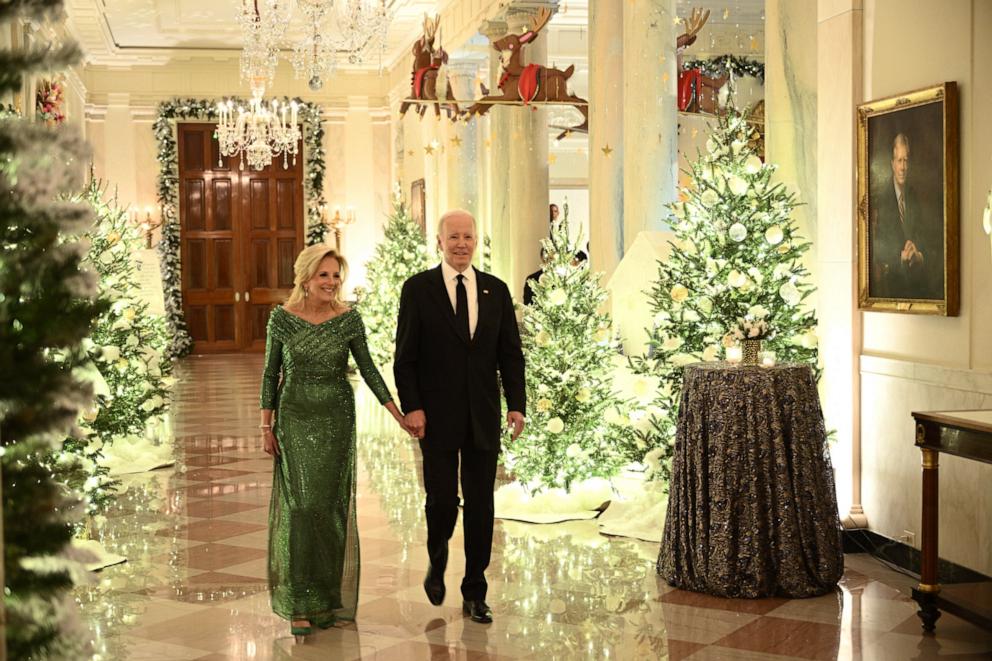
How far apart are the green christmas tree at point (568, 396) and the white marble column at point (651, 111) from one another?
156 cm

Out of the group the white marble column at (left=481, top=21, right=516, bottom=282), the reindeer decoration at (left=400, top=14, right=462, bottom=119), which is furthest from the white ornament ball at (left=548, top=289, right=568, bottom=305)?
the white marble column at (left=481, top=21, right=516, bottom=282)

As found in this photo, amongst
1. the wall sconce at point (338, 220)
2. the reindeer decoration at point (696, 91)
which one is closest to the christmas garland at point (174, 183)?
the wall sconce at point (338, 220)

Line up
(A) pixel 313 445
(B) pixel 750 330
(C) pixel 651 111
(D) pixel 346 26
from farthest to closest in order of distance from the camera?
1. (D) pixel 346 26
2. (C) pixel 651 111
3. (B) pixel 750 330
4. (A) pixel 313 445

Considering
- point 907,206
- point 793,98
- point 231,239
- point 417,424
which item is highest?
point 793,98

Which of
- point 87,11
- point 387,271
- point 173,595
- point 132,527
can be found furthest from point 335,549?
point 87,11

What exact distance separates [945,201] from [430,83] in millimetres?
6404

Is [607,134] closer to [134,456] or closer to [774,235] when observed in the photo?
[774,235]

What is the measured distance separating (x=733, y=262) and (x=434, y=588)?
91.4 inches

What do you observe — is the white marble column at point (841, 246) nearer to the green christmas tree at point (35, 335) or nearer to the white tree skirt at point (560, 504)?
the white tree skirt at point (560, 504)

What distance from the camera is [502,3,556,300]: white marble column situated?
12.6 m

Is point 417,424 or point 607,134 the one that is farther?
point 607,134

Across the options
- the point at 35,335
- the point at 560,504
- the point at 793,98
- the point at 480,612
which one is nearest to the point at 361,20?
the point at 793,98

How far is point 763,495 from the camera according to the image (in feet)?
18.1

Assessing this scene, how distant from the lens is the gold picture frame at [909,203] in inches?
229
